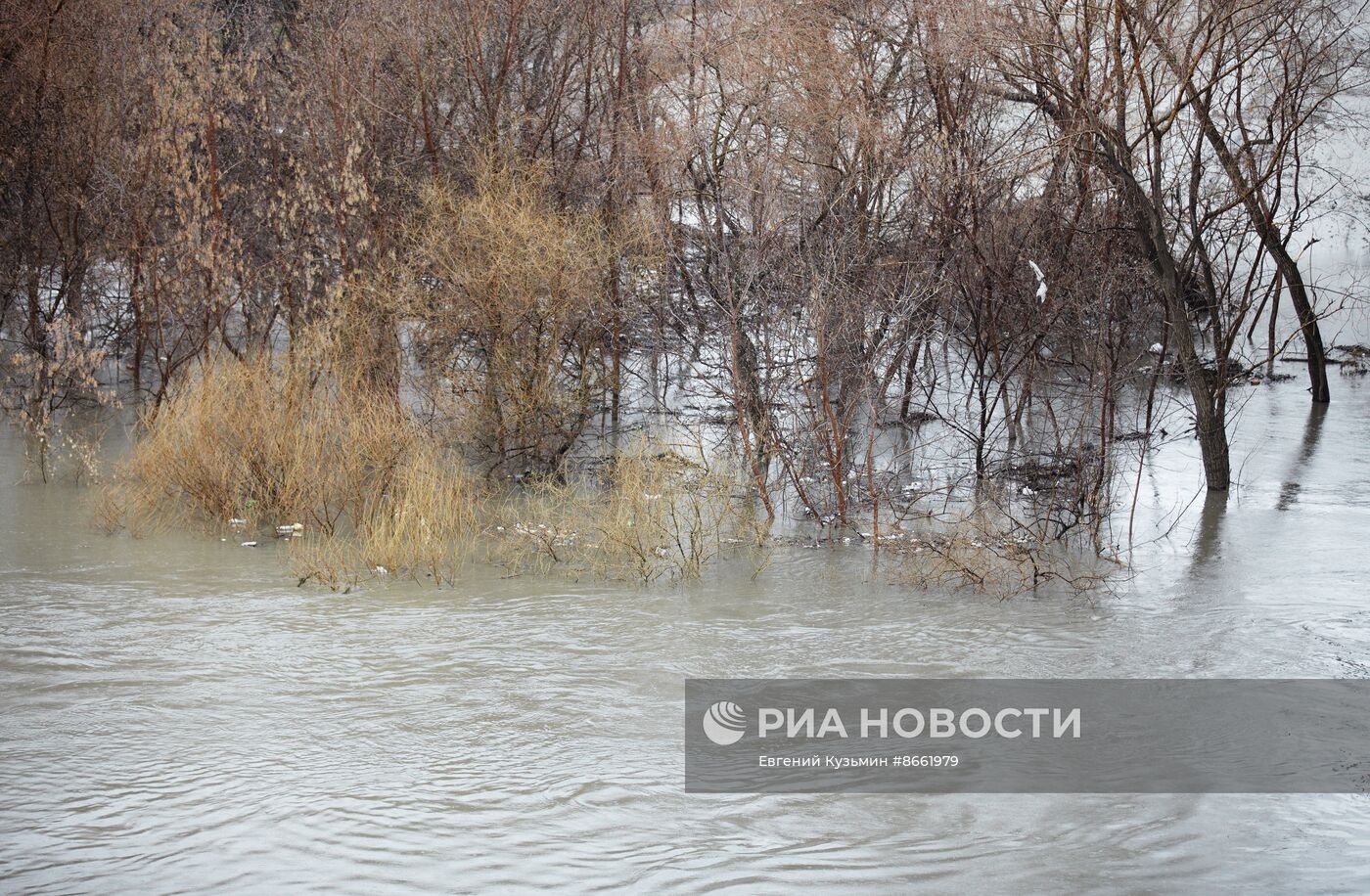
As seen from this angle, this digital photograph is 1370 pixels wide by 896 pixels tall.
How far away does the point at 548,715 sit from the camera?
6.39 meters

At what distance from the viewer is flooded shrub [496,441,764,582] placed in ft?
30.1

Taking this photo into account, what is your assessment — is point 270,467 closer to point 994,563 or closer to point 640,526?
point 640,526

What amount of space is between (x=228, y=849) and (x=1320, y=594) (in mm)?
7085

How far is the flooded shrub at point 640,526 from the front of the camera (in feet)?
30.1

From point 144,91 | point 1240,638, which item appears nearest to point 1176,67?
point 1240,638


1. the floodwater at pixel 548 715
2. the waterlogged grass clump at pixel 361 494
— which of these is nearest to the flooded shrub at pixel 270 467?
the waterlogged grass clump at pixel 361 494

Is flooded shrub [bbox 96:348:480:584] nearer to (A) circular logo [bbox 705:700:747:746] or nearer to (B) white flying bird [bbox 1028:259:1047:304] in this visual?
(A) circular logo [bbox 705:700:747:746]

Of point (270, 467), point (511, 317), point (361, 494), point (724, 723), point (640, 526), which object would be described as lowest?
point (724, 723)

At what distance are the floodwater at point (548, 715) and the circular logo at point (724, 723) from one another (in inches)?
7.4

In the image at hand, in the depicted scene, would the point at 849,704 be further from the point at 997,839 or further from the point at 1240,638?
the point at 1240,638

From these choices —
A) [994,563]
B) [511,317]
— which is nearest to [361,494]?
[511,317]

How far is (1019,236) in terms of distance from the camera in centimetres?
1421

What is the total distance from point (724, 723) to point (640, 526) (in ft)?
10.3

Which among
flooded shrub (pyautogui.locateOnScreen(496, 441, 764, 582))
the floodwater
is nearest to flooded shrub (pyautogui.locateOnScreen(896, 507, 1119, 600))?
the floodwater
